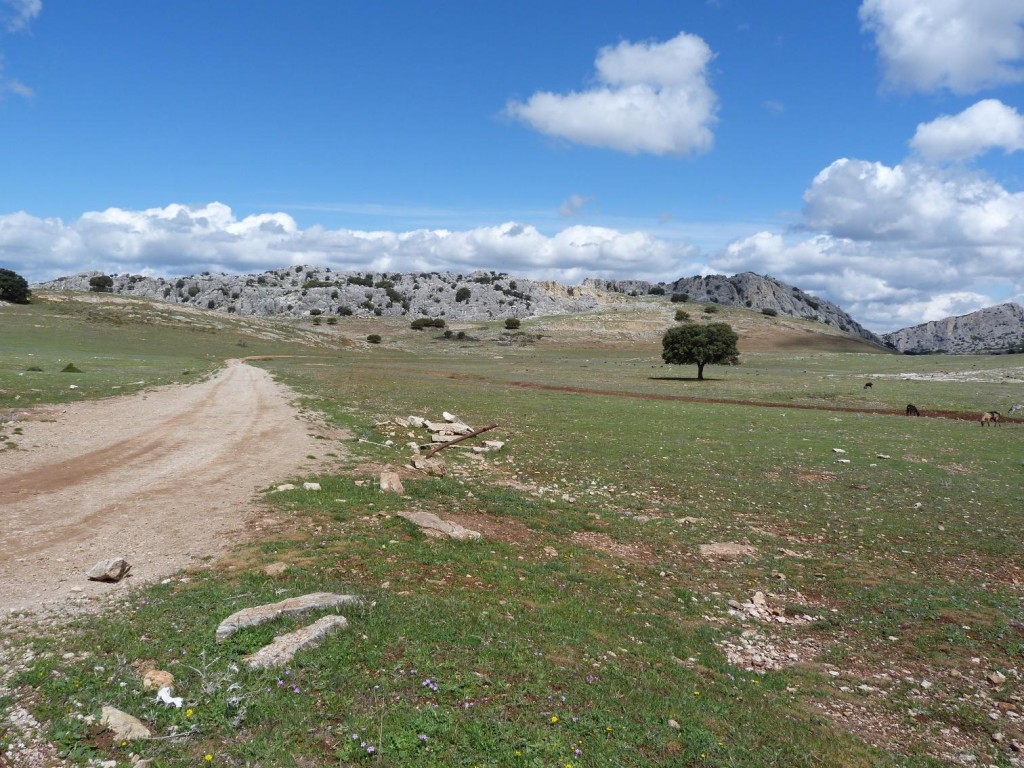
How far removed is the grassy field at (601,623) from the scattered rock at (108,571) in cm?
129

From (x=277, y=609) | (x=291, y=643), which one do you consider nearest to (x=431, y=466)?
(x=277, y=609)

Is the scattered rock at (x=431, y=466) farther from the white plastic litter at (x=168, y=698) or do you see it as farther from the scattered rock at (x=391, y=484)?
the white plastic litter at (x=168, y=698)

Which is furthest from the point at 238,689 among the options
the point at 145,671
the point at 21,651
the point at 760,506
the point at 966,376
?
the point at 966,376

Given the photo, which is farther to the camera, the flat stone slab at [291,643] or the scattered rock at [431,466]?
the scattered rock at [431,466]

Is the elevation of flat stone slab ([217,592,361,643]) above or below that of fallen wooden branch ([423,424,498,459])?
above

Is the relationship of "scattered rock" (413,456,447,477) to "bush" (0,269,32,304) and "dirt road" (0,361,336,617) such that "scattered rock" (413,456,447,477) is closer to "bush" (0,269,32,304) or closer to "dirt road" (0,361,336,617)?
"dirt road" (0,361,336,617)

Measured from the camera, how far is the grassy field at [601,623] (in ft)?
25.7

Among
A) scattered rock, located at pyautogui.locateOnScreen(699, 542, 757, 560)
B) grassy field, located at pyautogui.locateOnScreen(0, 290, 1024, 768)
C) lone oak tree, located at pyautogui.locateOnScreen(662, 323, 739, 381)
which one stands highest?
lone oak tree, located at pyautogui.locateOnScreen(662, 323, 739, 381)

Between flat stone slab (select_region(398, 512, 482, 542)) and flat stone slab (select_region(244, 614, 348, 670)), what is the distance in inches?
232

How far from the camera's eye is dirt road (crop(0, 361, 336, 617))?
12.3 meters

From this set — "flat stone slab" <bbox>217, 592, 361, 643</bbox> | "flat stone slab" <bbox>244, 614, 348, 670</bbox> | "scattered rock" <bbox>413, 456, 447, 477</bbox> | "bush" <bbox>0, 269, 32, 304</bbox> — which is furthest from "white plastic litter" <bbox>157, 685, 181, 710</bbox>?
"bush" <bbox>0, 269, 32, 304</bbox>

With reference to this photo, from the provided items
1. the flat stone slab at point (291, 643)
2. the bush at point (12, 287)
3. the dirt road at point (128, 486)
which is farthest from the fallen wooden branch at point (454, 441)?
the bush at point (12, 287)

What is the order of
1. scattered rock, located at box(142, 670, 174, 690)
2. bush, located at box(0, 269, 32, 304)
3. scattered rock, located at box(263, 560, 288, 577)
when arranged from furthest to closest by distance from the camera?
bush, located at box(0, 269, 32, 304) < scattered rock, located at box(263, 560, 288, 577) < scattered rock, located at box(142, 670, 174, 690)

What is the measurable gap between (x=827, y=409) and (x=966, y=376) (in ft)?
178
